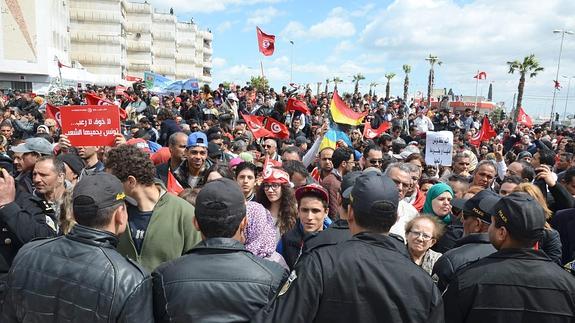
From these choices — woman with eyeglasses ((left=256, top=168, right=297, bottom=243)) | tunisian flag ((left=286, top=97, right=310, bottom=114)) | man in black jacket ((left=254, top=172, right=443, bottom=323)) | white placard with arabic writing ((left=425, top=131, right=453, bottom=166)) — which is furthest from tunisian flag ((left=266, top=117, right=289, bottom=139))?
man in black jacket ((left=254, top=172, right=443, bottom=323))

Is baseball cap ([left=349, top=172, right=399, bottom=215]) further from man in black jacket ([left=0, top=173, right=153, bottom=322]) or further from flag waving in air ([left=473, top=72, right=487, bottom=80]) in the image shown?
flag waving in air ([left=473, top=72, right=487, bottom=80])

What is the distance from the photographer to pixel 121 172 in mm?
3646

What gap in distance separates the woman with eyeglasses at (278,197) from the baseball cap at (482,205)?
6.48 ft

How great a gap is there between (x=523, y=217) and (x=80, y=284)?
2295mm

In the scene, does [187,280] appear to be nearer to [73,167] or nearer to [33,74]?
[73,167]

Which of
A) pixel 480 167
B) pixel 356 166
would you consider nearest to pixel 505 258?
pixel 480 167

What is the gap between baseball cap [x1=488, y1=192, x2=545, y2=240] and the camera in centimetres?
263

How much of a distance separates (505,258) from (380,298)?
2.67 feet

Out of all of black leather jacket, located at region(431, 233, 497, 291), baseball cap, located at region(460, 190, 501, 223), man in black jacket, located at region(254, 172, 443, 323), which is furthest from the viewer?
baseball cap, located at region(460, 190, 501, 223)

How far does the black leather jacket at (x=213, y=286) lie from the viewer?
234 cm

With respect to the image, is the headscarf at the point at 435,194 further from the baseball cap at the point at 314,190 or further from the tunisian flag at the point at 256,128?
the tunisian flag at the point at 256,128

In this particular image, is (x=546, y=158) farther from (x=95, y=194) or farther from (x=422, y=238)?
(x=95, y=194)

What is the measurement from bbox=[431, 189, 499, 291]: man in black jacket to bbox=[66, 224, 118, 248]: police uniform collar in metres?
1.93

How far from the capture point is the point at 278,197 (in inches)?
200
